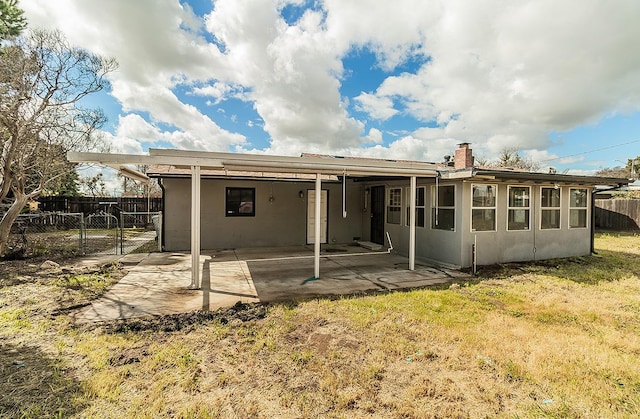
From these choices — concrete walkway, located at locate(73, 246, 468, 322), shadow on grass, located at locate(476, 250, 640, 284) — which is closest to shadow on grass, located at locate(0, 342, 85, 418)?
concrete walkway, located at locate(73, 246, 468, 322)

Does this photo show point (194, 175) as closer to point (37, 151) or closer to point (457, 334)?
point (457, 334)

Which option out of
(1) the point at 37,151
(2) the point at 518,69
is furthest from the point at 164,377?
(2) the point at 518,69

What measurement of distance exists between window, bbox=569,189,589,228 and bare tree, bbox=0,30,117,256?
15.2m

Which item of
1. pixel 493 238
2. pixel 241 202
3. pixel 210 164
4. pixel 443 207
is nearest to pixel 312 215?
pixel 241 202

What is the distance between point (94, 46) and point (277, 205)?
761 centimetres

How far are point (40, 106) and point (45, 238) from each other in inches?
231

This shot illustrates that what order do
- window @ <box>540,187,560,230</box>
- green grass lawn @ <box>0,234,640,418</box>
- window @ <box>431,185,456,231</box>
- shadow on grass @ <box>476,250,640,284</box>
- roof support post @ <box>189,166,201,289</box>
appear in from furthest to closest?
window @ <box>540,187,560,230</box>, window @ <box>431,185,456,231</box>, shadow on grass @ <box>476,250,640,284</box>, roof support post @ <box>189,166,201,289</box>, green grass lawn @ <box>0,234,640,418</box>

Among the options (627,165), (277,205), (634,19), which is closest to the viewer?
(634,19)

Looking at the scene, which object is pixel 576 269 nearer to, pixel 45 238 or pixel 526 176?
pixel 526 176

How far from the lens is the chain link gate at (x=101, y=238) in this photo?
9.43 m

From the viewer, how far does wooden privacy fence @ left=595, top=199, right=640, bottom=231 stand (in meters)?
16.0

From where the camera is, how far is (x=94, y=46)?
30.0 ft

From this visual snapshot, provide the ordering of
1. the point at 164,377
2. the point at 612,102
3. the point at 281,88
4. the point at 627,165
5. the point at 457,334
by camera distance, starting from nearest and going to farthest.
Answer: the point at 164,377 → the point at 457,334 → the point at 281,88 → the point at 612,102 → the point at 627,165

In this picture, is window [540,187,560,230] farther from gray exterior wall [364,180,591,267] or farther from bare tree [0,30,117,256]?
bare tree [0,30,117,256]
